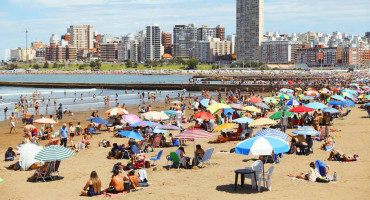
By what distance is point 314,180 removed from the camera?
11688mm

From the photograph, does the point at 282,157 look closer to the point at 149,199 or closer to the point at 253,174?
the point at 253,174

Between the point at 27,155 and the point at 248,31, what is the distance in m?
184

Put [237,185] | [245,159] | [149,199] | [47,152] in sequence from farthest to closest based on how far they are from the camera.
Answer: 1. [245,159]
2. [47,152]
3. [237,185]
4. [149,199]

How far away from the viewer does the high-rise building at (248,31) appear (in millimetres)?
188825

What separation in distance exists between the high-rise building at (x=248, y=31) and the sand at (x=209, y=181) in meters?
177

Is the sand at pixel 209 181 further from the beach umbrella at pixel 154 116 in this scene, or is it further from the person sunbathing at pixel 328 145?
the beach umbrella at pixel 154 116

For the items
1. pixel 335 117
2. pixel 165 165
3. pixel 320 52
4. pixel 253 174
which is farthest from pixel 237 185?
pixel 320 52

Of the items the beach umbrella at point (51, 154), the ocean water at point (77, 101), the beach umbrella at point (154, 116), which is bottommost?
the ocean water at point (77, 101)

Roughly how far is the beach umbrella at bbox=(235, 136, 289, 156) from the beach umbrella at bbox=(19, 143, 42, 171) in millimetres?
6292

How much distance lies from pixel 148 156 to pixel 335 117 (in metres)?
13.7

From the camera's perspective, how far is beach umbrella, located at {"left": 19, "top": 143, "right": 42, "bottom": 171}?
44.8ft

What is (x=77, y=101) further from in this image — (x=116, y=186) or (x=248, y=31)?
(x=248, y=31)

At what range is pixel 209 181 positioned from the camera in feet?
39.6

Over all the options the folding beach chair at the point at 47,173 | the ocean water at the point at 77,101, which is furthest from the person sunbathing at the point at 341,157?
the ocean water at the point at 77,101
